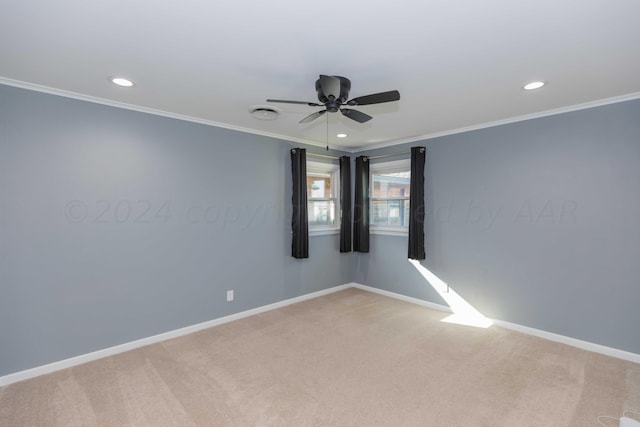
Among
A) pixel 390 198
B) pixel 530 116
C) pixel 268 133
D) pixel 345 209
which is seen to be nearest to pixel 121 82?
pixel 268 133

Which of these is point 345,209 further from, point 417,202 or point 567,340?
point 567,340

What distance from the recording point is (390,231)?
4727mm

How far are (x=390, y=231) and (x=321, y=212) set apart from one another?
1.18 metres

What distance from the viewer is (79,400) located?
Result: 7.17 feet

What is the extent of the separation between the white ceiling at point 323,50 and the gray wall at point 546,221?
46 cm

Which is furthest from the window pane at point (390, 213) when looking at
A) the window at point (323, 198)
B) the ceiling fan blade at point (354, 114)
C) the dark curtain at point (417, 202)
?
the ceiling fan blade at point (354, 114)

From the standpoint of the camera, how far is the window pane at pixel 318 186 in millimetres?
4773

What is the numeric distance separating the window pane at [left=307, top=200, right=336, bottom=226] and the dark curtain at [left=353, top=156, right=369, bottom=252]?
44 centimetres

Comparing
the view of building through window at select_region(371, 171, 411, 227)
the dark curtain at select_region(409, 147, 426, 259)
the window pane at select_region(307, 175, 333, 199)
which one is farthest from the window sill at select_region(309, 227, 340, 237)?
the dark curtain at select_region(409, 147, 426, 259)

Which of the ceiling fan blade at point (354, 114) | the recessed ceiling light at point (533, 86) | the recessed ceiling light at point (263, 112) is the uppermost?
the recessed ceiling light at point (533, 86)

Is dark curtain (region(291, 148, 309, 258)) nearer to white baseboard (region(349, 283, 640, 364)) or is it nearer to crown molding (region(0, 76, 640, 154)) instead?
crown molding (region(0, 76, 640, 154))

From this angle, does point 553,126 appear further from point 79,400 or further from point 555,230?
point 79,400

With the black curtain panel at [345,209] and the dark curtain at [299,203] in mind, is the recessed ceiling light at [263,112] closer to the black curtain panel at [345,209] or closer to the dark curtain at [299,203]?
the dark curtain at [299,203]

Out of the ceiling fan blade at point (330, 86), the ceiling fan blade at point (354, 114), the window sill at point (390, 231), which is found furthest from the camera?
the window sill at point (390, 231)
